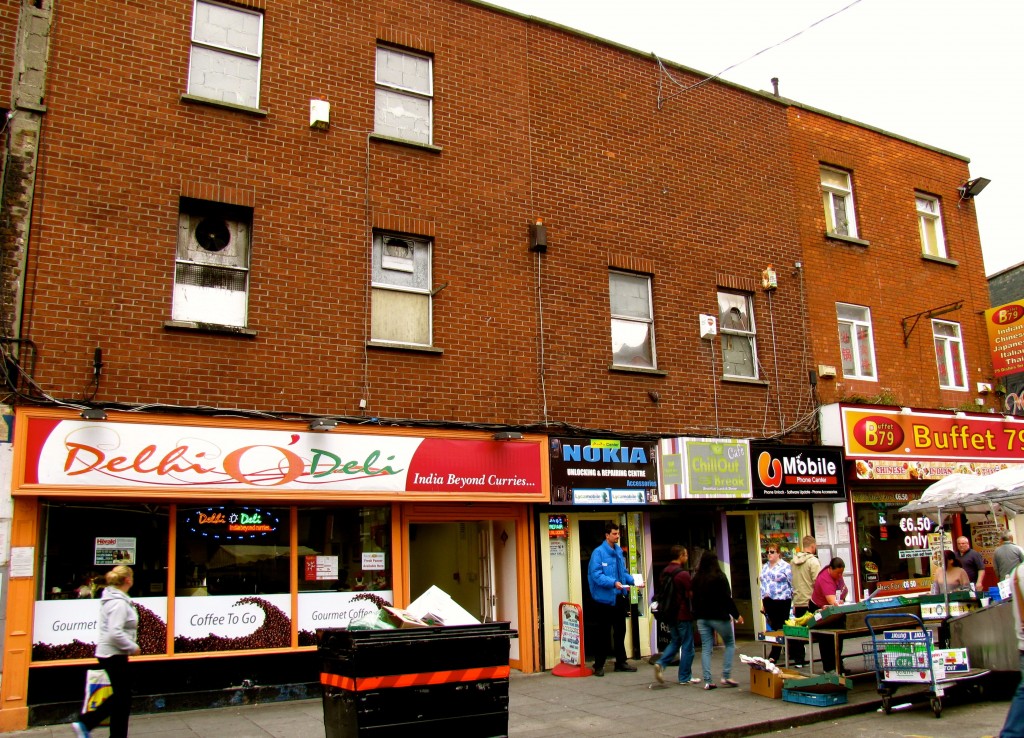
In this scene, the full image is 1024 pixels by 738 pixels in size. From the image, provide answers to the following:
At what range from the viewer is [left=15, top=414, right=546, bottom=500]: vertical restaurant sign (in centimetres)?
914

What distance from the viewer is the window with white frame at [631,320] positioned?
1374 centimetres

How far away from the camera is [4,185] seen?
9508 mm

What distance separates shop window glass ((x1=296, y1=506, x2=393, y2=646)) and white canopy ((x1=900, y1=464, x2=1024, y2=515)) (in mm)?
7682

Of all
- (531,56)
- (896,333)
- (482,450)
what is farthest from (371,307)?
(896,333)

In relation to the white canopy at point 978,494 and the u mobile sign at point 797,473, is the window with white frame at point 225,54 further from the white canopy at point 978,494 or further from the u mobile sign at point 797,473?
the white canopy at point 978,494

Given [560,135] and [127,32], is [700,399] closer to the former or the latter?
[560,135]

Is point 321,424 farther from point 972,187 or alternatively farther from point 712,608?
point 972,187

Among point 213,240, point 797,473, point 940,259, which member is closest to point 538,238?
point 213,240

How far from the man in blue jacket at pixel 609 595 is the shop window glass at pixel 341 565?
283cm

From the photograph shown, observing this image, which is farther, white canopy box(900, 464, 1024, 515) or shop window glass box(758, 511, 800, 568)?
shop window glass box(758, 511, 800, 568)

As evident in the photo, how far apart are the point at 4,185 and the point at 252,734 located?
661 centimetres

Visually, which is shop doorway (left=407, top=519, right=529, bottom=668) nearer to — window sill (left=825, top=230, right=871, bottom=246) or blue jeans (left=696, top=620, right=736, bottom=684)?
blue jeans (left=696, top=620, right=736, bottom=684)

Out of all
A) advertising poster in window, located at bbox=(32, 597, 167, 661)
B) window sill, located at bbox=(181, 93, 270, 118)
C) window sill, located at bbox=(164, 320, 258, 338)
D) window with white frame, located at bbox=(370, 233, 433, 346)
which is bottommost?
advertising poster in window, located at bbox=(32, 597, 167, 661)

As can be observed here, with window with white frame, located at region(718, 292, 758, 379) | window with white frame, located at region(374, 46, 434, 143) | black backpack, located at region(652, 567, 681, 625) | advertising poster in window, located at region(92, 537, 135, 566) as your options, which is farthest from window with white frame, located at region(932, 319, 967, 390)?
advertising poster in window, located at region(92, 537, 135, 566)
